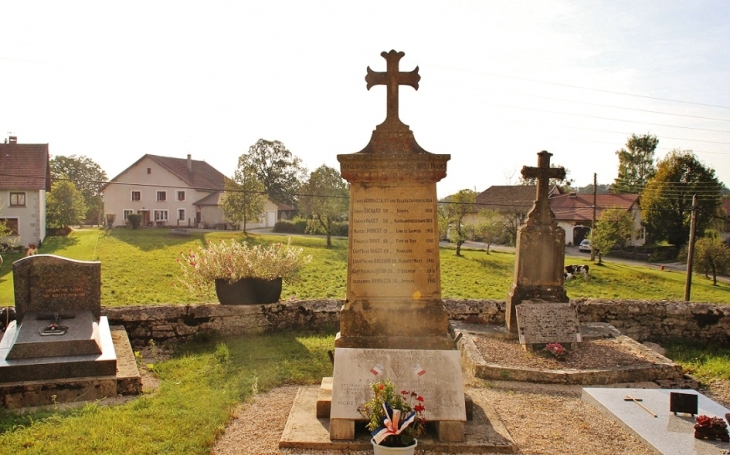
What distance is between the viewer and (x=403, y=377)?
205 inches

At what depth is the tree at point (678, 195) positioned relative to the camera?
4128 cm

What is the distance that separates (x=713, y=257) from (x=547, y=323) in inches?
842

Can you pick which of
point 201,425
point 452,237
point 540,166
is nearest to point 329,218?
point 452,237

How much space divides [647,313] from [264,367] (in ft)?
24.4

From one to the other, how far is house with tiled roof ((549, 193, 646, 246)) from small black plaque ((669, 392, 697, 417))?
3894 cm

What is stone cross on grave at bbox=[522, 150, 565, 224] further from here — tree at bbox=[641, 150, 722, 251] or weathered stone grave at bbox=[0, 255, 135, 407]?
tree at bbox=[641, 150, 722, 251]

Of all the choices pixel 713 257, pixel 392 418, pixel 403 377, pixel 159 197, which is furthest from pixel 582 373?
pixel 159 197

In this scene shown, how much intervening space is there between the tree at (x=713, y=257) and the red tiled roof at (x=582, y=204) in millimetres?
16605

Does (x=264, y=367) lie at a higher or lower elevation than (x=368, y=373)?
lower

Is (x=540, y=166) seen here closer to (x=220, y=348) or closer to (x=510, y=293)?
(x=510, y=293)

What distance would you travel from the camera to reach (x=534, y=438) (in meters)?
5.30

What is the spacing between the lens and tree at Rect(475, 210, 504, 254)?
33156mm

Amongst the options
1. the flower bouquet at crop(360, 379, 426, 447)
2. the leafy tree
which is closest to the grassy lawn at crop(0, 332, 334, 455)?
the flower bouquet at crop(360, 379, 426, 447)

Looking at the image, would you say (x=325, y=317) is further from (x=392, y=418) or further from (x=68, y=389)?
(x=392, y=418)
